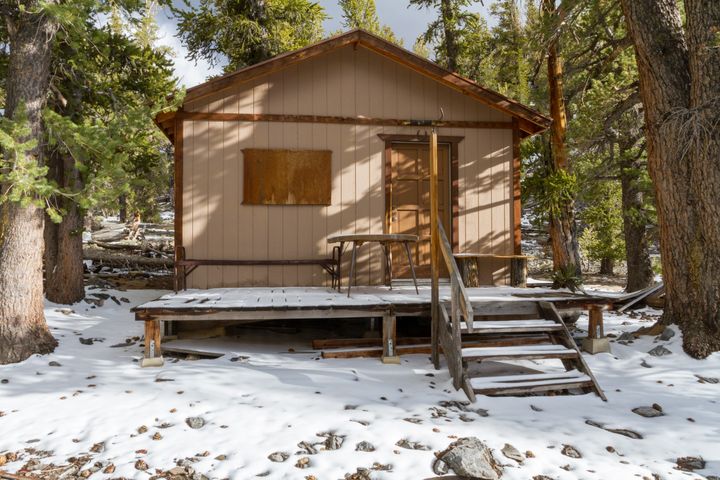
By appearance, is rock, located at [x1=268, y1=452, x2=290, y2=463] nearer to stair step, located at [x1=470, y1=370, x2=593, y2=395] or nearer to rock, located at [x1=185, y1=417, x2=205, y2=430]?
rock, located at [x1=185, y1=417, x2=205, y2=430]

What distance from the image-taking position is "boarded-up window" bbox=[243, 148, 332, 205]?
724 centimetres

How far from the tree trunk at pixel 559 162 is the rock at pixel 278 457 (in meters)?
6.66

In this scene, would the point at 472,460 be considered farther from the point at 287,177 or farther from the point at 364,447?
the point at 287,177

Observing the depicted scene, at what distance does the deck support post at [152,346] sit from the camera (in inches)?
197

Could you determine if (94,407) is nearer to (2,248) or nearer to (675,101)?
(2,248)

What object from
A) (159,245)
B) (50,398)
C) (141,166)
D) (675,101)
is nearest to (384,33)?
(159,245)

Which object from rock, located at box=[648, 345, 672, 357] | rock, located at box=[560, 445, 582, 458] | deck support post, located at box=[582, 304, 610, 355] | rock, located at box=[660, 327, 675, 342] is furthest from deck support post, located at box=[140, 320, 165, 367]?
rock, located at box=[660, 327, 675, 342]

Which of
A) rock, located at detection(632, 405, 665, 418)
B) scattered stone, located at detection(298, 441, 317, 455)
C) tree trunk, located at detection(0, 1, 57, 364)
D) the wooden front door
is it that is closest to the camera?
scattered stone, located at detection(298, 441, 317, 455)

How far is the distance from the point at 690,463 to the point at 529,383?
1350mm

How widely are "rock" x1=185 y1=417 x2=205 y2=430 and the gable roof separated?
15.5ft

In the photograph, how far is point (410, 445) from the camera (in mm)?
3281

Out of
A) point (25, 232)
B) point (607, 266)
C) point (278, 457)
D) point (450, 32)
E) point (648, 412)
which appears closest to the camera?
point (278, 457)

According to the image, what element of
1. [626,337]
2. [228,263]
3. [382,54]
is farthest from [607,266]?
[228,263]

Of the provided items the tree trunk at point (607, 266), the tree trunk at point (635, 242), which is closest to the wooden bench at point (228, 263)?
the tree trunk at point (635, 242)
